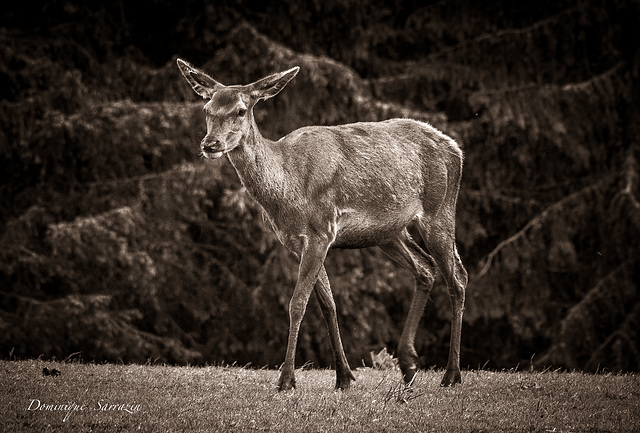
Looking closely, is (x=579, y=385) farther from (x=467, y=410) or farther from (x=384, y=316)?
(x=384, y=316)

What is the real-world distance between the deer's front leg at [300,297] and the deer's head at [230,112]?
1050 mm

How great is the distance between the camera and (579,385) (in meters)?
8.24

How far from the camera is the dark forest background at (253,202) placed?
48.1ft

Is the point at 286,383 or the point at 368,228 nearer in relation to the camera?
the point at 286,383

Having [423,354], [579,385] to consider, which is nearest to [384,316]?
[423,354]

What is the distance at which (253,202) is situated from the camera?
14.2 metres

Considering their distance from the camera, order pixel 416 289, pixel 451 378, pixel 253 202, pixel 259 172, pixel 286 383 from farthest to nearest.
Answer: pixel 253 202 < pixel 416 289 < pixel 451 378 < pixel 259 172 < pixel 286 383

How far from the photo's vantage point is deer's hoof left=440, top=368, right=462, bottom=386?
805 cm

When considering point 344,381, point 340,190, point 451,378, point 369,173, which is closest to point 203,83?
point 340,190

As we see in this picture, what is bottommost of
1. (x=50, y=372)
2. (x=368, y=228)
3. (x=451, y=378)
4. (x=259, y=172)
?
(x=451, y=378)

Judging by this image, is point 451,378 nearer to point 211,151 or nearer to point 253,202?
point 211,151

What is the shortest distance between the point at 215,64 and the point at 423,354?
6.17 meters

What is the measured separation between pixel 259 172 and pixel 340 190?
71 centimetres

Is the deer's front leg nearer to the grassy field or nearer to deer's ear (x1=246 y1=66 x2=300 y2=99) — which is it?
the grassy field
